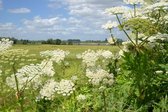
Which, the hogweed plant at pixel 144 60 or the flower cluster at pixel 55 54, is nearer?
the flower cluster at pixel 55 54

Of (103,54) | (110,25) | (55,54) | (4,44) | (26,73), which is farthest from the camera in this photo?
(103,54)

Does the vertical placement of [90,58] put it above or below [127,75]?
above

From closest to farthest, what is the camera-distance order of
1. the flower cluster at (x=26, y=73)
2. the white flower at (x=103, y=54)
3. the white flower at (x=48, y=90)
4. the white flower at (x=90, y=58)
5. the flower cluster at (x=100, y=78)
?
the flower cluster at (x=26, y=73) → the white flower at (x=48, y=90) → the flower cluster at (x=100, y=78) → the white flower at (x=90, y=58) → the white flower at (x=103, y=54)

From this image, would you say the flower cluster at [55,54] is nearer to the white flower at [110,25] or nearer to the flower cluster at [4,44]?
the flower cluster at [4,44]

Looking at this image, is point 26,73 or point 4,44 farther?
point 26,73

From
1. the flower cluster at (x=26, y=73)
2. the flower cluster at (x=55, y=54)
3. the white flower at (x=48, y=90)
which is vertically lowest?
the white flower at (x=48, y=90)

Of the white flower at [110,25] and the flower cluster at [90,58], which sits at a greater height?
the white flower at [110,25]

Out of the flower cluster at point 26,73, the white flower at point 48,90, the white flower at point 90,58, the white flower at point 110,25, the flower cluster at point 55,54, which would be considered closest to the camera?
the flower cluster at point 26,73

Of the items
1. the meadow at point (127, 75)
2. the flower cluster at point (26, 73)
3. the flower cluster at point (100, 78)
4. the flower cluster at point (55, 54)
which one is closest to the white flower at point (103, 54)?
the meadow at point (127, 75)

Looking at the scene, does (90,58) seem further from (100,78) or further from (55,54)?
(55,54)

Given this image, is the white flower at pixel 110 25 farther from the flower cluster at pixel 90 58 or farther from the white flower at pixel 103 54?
the flower cluster at pixel 90 58

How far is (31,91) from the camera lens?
638 centimetres

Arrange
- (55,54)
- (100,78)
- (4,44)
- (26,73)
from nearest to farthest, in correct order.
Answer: (4,44)
(26,73)
(55,54)
(100,78)

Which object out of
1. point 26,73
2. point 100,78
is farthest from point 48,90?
point 100,78
